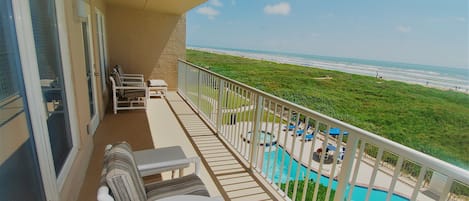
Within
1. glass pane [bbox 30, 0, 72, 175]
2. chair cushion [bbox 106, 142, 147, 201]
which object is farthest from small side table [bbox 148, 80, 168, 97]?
chair cushion [bbox 106, 142, 147, 201]

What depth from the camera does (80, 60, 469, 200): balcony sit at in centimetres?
128

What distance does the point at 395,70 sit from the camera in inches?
1043

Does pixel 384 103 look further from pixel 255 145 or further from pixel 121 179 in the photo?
pixel 121 179

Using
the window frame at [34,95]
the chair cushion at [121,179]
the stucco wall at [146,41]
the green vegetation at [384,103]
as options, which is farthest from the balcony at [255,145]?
the green vegetation at [384,103]

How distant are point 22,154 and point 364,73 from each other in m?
30.6

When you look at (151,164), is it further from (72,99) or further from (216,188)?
(72,99)

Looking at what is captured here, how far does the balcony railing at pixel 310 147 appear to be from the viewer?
1.16 metres

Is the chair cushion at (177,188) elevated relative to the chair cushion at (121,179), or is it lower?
lower

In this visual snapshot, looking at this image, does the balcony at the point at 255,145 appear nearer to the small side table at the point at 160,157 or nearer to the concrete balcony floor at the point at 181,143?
the concrete balcony floor at the point at 181,143

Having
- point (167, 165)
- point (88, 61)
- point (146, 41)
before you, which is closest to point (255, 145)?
point (167, 165)

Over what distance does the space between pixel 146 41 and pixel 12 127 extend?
19.3ft

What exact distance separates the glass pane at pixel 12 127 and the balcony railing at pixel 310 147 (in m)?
1.78

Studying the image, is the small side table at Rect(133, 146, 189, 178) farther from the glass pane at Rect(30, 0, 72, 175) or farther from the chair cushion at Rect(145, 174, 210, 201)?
the glass pane at Rect(30, 0, 72, 175)

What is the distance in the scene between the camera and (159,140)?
10.9 ft
